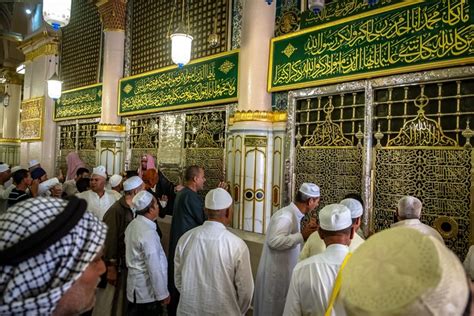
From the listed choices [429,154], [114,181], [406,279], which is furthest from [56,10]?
[406,279]

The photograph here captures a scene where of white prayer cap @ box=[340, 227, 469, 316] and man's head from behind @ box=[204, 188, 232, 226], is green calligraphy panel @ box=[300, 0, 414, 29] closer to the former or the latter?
man's head from behind @ box=[204, 188, 232, 226]

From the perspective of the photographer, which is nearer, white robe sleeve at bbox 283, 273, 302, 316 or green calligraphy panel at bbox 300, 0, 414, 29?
white robe sleeve at bbox 283, 273, 302, 316

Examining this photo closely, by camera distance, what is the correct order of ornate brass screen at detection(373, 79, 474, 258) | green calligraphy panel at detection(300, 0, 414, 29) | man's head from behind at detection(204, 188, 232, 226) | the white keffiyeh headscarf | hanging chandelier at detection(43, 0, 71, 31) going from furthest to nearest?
hanging chandelier at detection(43, 0, 71, 31)
green calligraphy panel at detection(300, 0, 414, 29)
ornate brass screen at detection(373, 79, 474, 258)
man's head from behind at detection(204, 188, 232, 226)
the white keffiyeh headscarf

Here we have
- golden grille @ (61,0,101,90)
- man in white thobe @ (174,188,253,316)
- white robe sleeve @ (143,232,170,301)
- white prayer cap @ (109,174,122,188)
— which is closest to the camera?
man in white thobe @ (174,188,253,316)

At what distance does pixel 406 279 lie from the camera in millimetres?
671

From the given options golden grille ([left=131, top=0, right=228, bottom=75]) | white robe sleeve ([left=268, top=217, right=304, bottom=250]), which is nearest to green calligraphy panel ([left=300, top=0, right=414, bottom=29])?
golden grille ([left=131, top=0, right=228, bottom=75])

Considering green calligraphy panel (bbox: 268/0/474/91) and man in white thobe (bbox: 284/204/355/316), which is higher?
green calligraphy panel (bbox: 268/0/474/91)

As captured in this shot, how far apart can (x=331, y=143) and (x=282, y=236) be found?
226cm

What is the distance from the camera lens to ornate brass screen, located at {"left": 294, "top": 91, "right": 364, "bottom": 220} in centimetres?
442

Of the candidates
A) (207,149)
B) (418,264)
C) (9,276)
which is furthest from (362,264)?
(207,149)

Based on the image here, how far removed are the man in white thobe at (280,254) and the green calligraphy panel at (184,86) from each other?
322 cm

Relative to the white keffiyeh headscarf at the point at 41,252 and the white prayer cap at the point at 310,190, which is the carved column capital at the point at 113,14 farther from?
the white keffiyeh headscarf at the point at 41,252

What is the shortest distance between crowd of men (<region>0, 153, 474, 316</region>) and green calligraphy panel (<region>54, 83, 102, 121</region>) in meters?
4.66

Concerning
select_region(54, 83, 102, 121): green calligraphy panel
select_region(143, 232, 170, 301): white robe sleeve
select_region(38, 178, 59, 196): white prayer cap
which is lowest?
select_region(143, 232, 170, 301): white robe sleeve
